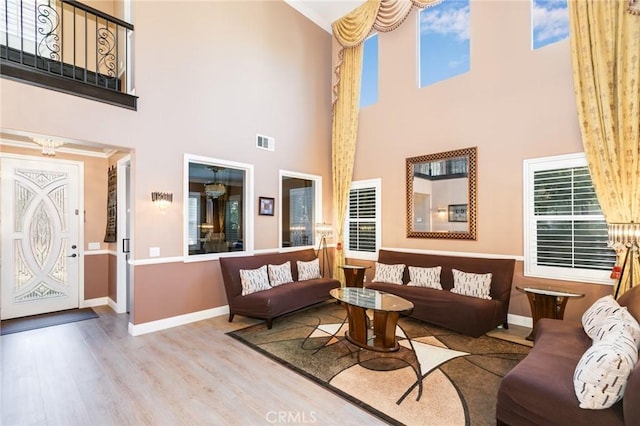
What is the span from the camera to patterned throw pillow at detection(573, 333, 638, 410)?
170 cm

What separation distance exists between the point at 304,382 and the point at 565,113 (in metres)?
4.59

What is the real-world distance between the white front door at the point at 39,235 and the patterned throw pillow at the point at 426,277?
223 inches

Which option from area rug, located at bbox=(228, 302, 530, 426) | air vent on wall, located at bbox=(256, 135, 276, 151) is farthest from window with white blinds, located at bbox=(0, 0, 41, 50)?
area rug, located at bbox=(228, 302, 530, 426)

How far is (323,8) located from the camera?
6207mm

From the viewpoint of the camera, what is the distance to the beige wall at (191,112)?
3.67 meters

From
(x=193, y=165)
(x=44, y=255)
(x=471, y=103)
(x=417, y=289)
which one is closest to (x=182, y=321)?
(x=193, y=165)

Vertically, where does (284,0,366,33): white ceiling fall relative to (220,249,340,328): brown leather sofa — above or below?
above

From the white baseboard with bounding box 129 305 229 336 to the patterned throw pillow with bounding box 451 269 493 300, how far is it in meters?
3.58

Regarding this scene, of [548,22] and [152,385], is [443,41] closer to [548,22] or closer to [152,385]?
[548,22]

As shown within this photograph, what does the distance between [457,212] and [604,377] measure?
11.2ft

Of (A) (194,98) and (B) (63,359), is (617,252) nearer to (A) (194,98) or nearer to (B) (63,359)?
(A) (194,98)

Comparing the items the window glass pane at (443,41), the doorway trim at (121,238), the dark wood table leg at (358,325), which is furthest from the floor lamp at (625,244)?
the doorway trim at (121,238)

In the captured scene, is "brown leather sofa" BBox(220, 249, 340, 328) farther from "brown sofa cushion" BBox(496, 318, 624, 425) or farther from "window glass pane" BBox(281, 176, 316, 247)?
"brown sofa cushion" BBox(496, 318, 624, 425)

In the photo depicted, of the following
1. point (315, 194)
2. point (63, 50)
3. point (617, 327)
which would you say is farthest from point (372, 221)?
point (63, 50)
